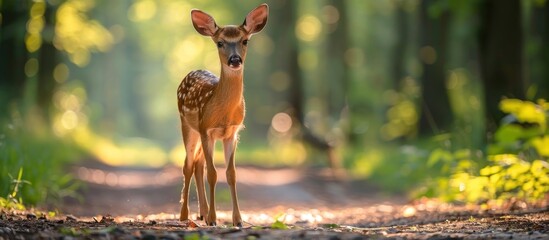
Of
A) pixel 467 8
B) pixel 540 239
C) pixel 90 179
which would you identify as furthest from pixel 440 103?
pixel 540 239

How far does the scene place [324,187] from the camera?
18.9 metres

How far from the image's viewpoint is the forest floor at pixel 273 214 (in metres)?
6.81

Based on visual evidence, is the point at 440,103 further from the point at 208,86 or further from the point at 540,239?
the point at 540,239

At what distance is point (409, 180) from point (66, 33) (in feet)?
→ 40.7

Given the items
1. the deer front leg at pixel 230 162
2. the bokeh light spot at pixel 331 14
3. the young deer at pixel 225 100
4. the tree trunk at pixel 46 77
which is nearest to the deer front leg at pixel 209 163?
the young deer at pixel 225 100

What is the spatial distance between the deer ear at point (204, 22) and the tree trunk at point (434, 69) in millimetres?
14360

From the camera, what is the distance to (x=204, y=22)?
9023 millimetres

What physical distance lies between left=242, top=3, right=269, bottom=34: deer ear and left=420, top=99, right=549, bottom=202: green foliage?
132 inches

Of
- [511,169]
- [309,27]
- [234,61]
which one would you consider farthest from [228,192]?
[309,27]

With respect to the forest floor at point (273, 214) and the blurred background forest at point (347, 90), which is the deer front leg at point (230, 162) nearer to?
the forest floor at point (273, 214)

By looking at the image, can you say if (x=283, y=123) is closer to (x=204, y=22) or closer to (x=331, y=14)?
(x=331, y=14)

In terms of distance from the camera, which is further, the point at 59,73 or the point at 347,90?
the point at 347,90

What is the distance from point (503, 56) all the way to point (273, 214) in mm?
5113

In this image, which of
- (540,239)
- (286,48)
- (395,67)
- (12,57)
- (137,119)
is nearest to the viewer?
(540,239)
